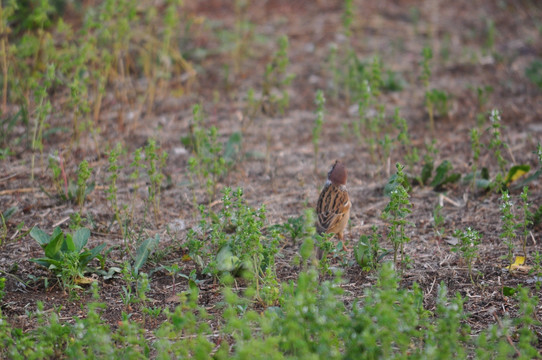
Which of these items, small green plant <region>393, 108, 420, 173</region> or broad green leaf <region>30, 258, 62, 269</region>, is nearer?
broad green leaf <region>30, 258, 62, 269</region>

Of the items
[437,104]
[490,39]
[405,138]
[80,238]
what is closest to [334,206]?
[405,138]

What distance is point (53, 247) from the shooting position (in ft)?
15.3

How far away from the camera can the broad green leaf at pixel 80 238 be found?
477cm

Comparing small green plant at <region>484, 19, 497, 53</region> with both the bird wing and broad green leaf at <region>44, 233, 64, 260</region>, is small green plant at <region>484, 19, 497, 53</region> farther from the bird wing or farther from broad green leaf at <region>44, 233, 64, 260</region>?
broad green leaf at <region>44, 233, 64, 260</region>

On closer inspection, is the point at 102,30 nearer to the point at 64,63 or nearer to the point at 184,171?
the point at 64,63

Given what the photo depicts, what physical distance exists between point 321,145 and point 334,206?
7.95ft

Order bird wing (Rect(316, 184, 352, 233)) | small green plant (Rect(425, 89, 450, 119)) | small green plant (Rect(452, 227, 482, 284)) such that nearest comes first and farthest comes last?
small green plant (Rect(452, 227, 482, 284))
bird wing (Rect(316, 184, 352, 233))
small green plant (Rect(425, 89, 450, 119))

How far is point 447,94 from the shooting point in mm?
8445

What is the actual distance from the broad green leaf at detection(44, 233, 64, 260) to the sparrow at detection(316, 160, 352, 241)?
1.95m

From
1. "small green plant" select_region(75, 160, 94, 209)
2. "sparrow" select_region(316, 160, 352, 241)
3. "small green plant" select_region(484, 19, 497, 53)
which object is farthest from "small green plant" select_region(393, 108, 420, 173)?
"small green plant" select_region(484, 19, 497, 53)

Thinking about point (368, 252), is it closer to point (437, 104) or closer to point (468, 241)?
point (468, 241)

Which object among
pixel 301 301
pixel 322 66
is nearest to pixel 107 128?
pixel 322 66

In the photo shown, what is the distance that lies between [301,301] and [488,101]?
589 centimetres

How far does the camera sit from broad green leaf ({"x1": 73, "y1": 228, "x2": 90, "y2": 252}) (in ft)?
15.6
